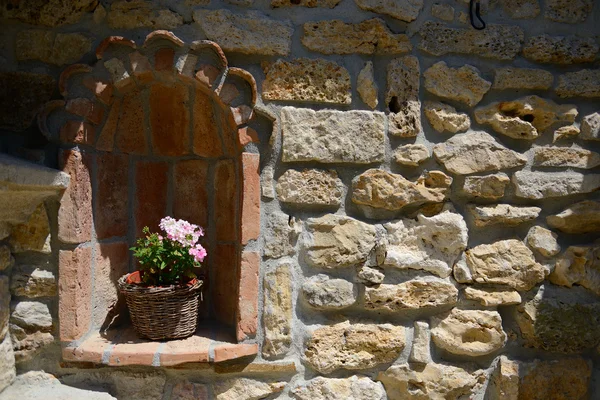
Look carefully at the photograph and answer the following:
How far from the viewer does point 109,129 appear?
6.89ft

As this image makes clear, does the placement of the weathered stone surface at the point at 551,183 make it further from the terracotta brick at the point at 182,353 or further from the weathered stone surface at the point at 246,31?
the terracotta brick at the point at 182,353

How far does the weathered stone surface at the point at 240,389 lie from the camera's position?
6.72 ft

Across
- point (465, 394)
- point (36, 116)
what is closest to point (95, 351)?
point (36, 116)

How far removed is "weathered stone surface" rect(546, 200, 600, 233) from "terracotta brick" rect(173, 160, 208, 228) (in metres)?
1.56

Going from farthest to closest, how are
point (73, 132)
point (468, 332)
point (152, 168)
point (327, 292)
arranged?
point (152, 168), point (468, 332), point (327, 292), point (73, 132)

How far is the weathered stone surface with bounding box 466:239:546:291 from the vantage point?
7.13 feet

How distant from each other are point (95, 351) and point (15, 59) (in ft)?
3.97

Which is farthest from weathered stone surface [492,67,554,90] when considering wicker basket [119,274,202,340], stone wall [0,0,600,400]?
wicker basket [119,274,202,340]

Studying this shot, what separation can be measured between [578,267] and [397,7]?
1399mm

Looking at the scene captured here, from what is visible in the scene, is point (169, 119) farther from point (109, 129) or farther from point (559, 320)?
point (559, 320)

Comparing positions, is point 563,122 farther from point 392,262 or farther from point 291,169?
point 291,169

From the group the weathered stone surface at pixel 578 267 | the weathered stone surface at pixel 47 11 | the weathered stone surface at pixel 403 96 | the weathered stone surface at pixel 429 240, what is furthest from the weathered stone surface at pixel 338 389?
the weathered stone surface at pixel 47 11

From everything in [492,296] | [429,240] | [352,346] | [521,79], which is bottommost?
[352,346]

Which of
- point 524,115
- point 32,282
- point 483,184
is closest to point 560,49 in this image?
point 524,115
